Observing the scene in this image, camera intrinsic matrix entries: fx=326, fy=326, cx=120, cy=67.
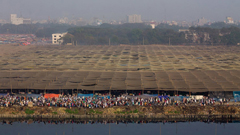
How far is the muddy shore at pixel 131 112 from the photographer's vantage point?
3275 cm

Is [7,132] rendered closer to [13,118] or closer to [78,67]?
[13,118]

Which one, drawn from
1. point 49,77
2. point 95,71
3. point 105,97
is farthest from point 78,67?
point 105,97

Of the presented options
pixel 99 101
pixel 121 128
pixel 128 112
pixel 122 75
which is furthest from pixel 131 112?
pixel 122 75

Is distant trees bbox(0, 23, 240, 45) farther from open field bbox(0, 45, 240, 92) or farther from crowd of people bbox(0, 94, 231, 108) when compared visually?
crowd of people bbox(0, 94, 231, 108)

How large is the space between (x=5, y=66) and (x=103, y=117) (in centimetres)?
2574

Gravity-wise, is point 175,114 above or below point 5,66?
below

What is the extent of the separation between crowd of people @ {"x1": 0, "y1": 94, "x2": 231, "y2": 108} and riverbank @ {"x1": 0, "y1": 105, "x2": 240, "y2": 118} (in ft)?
1.66

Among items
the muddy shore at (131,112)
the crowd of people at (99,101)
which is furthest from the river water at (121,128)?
the crowd of people at (99,101)

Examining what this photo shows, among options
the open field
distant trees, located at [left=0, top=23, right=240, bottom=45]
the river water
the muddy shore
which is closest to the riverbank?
the muddy shore

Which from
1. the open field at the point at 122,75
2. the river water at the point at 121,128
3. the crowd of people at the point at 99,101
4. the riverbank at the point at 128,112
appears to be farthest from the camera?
the open field at the point at 122,75

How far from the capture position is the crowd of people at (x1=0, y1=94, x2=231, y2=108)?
1318 inches

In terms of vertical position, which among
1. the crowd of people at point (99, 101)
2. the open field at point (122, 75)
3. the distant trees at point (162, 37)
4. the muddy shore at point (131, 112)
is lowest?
the muddy shore at point (131, 112)

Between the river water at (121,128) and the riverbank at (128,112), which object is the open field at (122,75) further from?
the river water at (121,128)

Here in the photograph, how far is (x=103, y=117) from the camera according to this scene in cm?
3281
